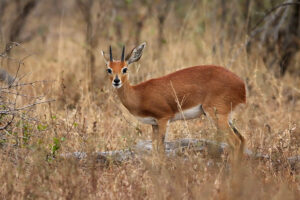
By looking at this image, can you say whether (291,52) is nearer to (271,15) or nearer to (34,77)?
(271,15)

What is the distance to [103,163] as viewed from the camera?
570cm

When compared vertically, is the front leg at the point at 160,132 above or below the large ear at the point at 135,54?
below

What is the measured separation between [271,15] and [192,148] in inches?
203

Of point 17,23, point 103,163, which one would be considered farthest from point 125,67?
point 17,23

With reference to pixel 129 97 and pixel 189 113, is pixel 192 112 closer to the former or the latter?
pixel 189 113

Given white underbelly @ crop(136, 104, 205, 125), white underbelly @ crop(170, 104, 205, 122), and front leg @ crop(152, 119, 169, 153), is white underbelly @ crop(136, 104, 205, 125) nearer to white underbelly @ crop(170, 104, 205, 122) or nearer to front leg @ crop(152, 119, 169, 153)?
white underbelly @ crop(170, 104, 205, 122)

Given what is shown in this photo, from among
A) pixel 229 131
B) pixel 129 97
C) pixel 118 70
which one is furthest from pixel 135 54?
pixel 229 131

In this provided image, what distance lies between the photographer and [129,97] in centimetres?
639

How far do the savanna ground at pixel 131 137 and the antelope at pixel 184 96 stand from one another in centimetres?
27

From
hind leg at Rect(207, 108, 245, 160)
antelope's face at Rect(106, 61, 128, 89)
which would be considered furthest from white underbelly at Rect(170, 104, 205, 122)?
antelope's face at Rect(106, 61, 128, 89)

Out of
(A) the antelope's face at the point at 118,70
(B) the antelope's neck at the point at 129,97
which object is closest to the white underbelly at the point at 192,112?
(B) the antelope's neck at the point at 129,97

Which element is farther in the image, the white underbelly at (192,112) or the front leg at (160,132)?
the white underbelly at (192,112)

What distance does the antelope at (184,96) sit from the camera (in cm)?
624

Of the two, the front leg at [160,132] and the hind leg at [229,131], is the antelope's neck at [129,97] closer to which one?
the front leg at [160,132]
